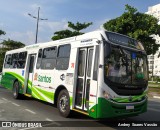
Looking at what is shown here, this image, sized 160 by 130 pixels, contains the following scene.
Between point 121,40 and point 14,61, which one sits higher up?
point 121,40

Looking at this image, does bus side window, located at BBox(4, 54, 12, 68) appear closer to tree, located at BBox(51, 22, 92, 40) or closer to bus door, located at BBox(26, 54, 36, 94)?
bus door, located at BBox(26, 54, 36, 94)

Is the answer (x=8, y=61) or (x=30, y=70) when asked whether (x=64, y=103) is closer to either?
(x=30, y=70)

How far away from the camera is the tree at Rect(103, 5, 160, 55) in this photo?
27484 millimetres

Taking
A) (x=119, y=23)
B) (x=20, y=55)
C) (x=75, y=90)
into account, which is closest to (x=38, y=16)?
(x=119, y=23)

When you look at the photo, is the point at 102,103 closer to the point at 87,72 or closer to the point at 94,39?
the point at 87,72

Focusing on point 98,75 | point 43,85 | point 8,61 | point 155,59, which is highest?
point 155,59

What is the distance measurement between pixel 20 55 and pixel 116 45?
810 cm

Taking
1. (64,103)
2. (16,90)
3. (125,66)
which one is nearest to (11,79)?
(16,90)

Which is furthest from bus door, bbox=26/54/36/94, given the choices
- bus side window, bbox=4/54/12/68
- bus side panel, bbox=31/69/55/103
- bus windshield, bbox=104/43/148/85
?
bus windshield, bbox=104/43/148/85

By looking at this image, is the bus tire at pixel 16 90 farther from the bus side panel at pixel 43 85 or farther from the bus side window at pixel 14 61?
the bus side panel at pixel 43 85

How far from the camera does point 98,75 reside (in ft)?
27.0

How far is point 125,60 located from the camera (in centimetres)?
877

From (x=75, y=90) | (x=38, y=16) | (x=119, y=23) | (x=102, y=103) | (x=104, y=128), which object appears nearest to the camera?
(x=102, y=103)

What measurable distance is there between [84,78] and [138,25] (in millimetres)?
20319
